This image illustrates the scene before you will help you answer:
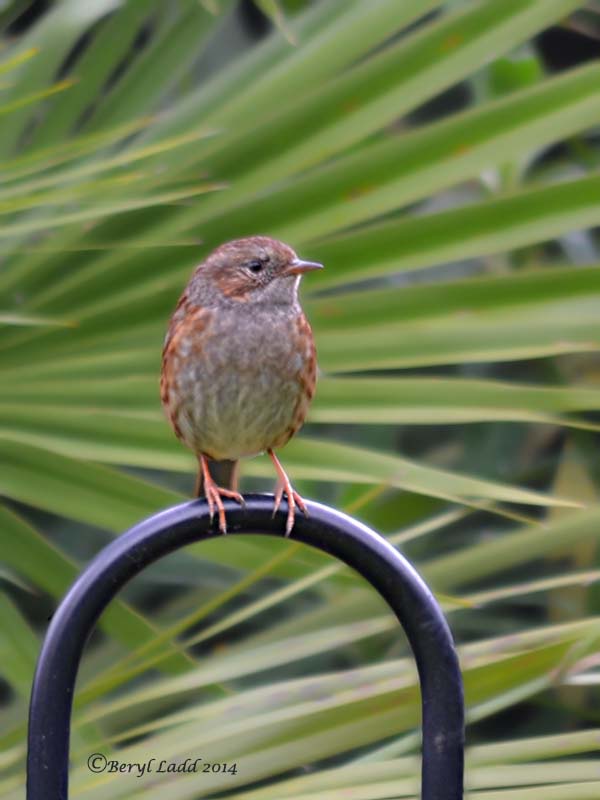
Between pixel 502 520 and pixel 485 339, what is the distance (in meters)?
1.61

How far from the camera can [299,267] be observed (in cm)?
253

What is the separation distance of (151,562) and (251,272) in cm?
94

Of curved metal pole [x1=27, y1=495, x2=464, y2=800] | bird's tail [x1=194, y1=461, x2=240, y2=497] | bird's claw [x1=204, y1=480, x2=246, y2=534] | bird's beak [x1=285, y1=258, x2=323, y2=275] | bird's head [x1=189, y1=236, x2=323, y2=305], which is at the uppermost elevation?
bird's head [x1=189, y1=236, x2=323, y2=305]

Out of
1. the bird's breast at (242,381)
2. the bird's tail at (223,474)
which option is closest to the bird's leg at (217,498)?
the bird's breast at (242,381)

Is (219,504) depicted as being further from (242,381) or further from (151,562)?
(242,381)

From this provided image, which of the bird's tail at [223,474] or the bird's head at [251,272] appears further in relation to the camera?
the bird's tail at [223,474]

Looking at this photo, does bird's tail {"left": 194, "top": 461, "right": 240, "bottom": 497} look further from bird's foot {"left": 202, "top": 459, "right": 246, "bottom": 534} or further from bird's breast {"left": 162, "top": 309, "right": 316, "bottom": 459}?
bird's foot {"left": 202, "top": 459, "right": 246, "bottom": 534}

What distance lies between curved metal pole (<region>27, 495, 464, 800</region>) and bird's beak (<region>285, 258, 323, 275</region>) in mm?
650

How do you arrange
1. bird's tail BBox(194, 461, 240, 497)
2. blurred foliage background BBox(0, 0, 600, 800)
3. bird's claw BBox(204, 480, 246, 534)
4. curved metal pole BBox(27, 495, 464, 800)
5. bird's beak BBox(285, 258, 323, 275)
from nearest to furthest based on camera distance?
1. curved metal pole BBox(27, 495, 464, 800)
2. bird's claw BBox(204, 480, 246, 534)
3. blurred foliage background BBox(0, 0, 600, 800)
4. bird's beak BBox(285, 258, 323, 275)
5. bird's tail BBox(194, 461, 240, 497)

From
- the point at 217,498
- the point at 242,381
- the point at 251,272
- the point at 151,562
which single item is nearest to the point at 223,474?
the point at 242,381

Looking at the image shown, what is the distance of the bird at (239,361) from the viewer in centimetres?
252

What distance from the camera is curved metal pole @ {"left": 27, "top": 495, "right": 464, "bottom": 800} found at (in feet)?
5.59

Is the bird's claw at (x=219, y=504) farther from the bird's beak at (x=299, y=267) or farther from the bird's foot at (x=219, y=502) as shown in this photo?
the bird's beak at (x=299, y=267)

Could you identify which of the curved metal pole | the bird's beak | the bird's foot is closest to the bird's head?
the bird's beak
